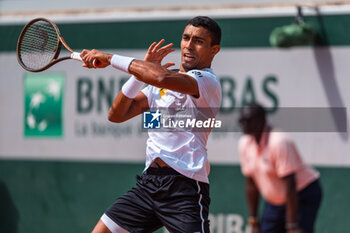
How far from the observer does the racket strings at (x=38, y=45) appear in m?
4.72

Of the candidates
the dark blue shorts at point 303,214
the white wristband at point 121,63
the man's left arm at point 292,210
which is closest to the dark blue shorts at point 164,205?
the white wristband at point 121,63

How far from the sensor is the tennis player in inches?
156

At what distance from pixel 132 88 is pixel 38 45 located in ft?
3.12

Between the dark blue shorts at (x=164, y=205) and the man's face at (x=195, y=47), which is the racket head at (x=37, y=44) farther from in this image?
the dark blue shorts at (x=164, y=205)

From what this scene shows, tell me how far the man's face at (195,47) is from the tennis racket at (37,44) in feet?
3.40

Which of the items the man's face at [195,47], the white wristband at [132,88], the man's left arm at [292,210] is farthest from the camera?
the man's left arm at [292,210]

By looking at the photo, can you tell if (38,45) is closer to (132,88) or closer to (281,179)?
(132,88)

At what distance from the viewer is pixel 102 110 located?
7.33 metres

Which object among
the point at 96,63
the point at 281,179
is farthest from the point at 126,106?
the point at 281,179

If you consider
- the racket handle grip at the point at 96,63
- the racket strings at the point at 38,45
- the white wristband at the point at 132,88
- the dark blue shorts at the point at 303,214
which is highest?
the racket strings at the point at 38,45

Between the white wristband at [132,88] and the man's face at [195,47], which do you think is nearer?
the man's face at [195,47]

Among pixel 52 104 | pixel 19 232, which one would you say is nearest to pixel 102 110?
pixel 52 104

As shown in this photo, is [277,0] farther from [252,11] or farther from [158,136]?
[158,136]

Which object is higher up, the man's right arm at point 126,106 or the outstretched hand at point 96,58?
the outstretched hand at point 96,58
